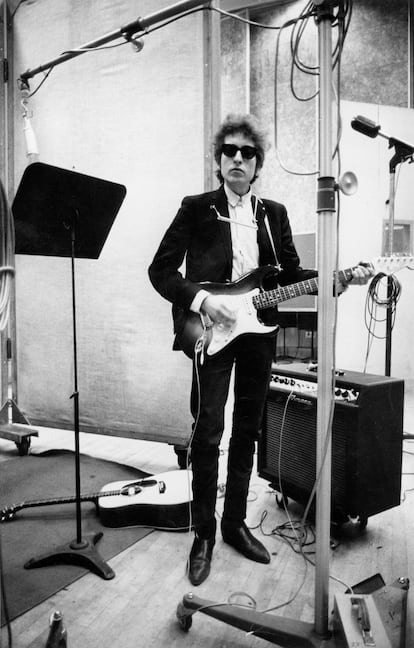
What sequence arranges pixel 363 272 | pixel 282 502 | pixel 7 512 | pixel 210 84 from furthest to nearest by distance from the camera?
pixel 210 84
pixel 282 502
pixel 7 512
pixel 363 272

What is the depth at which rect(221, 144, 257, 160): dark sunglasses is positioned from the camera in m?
1.86

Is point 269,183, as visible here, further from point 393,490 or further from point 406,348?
point 393,490

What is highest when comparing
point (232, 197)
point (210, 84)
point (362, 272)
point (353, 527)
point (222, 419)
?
point (210, 84)

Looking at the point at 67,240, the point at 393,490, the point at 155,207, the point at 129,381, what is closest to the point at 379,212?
the point at 155,207

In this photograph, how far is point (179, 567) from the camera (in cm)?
187

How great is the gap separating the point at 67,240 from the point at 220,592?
1414mm

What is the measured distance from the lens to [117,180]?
10.5 ft

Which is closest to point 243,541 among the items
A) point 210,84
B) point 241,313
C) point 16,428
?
point 241,313

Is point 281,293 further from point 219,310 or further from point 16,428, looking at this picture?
point 16,428

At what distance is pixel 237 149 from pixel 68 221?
0.70 metres

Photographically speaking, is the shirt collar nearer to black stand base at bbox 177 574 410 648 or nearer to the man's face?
the man's face

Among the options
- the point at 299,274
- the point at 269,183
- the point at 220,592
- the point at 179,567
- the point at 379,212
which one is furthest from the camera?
the point at 269,183

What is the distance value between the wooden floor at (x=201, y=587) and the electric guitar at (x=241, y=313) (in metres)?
0.82

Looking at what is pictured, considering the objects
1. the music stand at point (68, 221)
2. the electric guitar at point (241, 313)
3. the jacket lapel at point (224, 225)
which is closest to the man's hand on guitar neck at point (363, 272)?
the electric guitar at point (241, 313)
